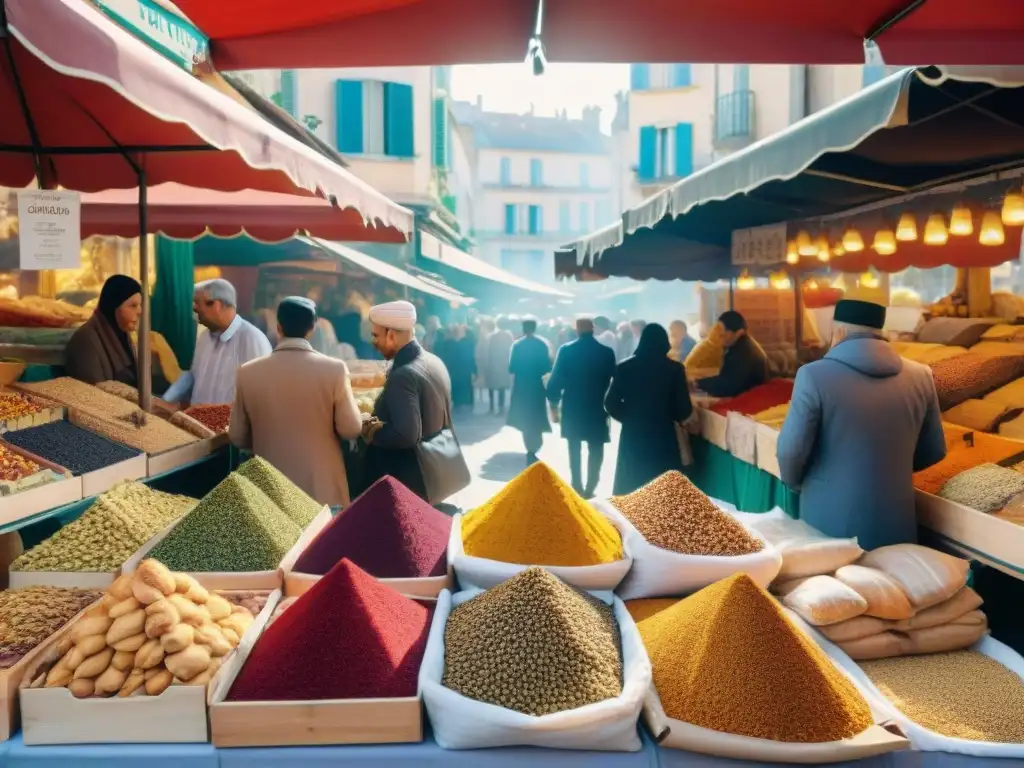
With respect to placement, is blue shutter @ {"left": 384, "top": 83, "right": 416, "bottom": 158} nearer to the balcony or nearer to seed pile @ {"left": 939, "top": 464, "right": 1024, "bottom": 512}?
the balcony

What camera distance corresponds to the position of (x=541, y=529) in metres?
2.54

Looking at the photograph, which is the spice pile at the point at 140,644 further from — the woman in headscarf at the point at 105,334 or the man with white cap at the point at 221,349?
the man with white cap at the point at 221,349

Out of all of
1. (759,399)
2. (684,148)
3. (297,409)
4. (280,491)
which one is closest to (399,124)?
(684,148)

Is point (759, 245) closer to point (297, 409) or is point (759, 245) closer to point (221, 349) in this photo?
point (221, 349)

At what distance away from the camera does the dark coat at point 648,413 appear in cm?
635

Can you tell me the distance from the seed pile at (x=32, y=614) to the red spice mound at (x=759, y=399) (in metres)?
4.61

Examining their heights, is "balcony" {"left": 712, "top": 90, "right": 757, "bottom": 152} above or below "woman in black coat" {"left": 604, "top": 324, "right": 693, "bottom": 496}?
above

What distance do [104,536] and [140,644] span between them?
93 centimetres

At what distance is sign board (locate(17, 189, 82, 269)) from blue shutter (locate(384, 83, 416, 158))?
17.4 m

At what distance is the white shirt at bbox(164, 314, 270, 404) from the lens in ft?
18.3

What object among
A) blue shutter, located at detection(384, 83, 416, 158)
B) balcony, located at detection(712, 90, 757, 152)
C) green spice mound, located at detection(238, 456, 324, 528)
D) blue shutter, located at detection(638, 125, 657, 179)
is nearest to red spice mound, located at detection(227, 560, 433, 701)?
green spice mound, located at detection(238, 456, 324, 528)

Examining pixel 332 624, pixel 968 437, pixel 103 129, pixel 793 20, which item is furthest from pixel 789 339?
pixel 332 624

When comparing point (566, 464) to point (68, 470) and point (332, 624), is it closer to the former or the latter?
point (68, 470)

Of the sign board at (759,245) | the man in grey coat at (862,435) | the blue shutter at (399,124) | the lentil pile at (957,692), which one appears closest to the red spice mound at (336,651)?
the lentil pile at (957,692)
